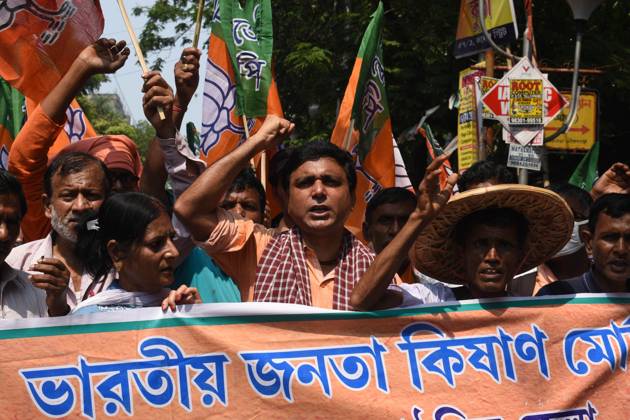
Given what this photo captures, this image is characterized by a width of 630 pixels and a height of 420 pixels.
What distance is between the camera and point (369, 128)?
5.96 meters

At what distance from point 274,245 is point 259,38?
261 centimetres

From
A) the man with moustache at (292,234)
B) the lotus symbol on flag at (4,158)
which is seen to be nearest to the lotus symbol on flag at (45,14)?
the lotus symbol on flag at (4,158)

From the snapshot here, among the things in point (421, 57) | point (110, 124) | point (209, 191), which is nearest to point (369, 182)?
point (209, 191)

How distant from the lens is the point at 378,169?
5.94m

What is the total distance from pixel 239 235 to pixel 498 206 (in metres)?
0.96

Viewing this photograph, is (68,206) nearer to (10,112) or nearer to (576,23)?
(10,112)

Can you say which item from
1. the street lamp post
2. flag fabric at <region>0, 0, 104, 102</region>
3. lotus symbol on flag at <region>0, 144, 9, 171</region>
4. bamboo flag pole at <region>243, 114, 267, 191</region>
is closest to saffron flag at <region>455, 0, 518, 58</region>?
the street lamp post

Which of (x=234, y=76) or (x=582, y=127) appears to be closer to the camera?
(x=234, y=76)

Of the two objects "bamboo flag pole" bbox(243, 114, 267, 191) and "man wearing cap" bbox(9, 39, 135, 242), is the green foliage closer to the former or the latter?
"bamboo flag pole" bbox(243, 114, 267, 191)

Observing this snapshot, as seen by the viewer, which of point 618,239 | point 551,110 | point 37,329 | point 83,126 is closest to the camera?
point 37,329

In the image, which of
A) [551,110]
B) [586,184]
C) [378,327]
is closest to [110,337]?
[378,327]

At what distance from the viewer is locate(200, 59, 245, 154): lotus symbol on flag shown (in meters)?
5.86

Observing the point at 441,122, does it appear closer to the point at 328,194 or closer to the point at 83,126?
the point at 83,126

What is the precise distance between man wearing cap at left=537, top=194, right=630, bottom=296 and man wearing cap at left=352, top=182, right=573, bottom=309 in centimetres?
32
